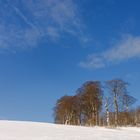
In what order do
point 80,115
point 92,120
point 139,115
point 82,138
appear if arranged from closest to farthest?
1. point 82,138
2. point 92,120
3. point 80,115
4. point 139,115

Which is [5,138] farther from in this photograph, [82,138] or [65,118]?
[65,118]

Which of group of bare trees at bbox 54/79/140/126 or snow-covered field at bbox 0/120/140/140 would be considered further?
group of bare trees at bbox 54/79/140/126

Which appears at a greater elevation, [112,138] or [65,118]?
[65,118]

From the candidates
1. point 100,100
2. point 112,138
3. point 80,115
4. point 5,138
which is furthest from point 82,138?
point 80,115

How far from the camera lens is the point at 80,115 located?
5853cm


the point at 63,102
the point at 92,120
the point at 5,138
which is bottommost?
the point at 5,138

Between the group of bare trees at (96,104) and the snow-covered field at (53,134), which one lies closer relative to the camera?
the snow-covered field at (53,134)

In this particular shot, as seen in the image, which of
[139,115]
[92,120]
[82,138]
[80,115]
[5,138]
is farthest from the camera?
[139,115]

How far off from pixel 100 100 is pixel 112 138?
108 feet

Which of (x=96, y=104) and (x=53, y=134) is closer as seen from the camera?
(x=53, y=134)

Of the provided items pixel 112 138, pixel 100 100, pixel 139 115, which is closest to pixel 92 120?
pixel 100 100

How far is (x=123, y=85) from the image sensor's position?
2136 inches

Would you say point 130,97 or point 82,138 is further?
point 130,97

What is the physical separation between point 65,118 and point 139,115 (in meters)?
18.1
